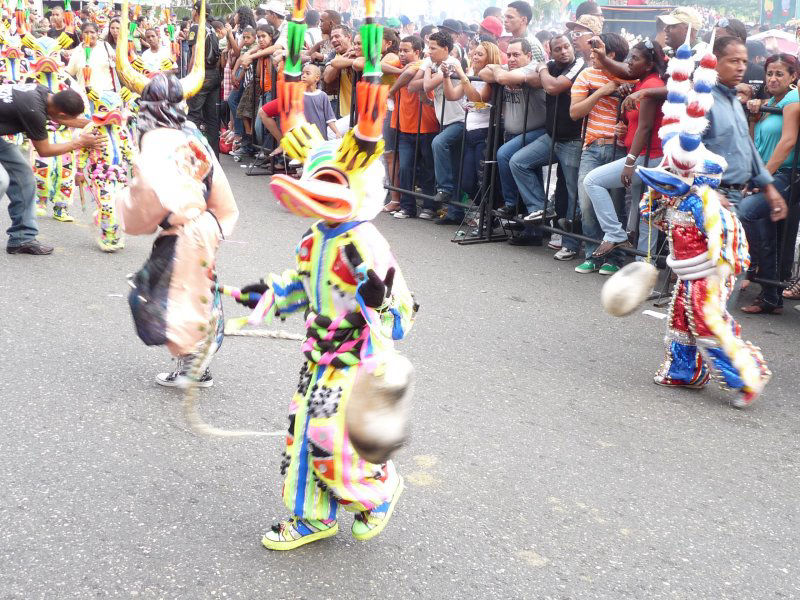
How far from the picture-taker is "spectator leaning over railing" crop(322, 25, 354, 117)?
1005cm

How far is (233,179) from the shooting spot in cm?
1165

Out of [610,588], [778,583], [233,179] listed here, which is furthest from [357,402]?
[233,179]

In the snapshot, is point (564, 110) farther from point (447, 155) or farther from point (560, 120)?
point (447, 155)

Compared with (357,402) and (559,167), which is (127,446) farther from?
(559,167)

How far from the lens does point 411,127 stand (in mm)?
9312

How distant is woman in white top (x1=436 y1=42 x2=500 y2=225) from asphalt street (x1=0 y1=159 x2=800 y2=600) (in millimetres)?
2703

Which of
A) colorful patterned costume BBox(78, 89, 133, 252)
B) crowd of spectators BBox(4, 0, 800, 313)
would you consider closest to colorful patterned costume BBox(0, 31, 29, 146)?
crowd of spectators BBox(4, 0, 800, 313)

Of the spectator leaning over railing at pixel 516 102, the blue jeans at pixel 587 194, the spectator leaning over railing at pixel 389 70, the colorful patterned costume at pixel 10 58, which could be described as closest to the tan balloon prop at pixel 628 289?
the blue jeans at pixel 587 194

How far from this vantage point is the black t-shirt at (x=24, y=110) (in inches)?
257

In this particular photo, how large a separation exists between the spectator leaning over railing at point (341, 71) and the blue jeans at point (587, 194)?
3393 mm

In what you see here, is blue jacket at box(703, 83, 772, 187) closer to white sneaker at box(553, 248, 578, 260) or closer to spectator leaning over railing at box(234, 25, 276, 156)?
white sneaker at box(553, 248, 578, 260)

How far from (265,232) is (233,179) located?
3.17 m

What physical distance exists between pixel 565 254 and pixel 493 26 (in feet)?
20.5

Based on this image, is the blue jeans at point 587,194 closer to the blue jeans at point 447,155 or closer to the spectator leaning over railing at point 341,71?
the blue jeans at point 447,155
